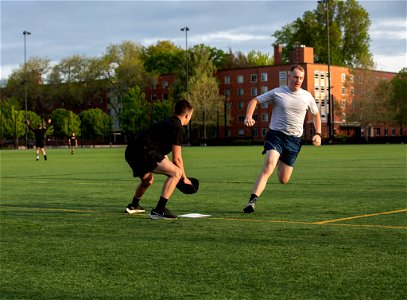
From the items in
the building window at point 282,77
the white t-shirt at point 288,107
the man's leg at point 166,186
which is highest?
the building window at point 282,77

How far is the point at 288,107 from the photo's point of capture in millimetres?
11484

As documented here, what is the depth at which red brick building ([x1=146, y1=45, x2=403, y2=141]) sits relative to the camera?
10775 cm

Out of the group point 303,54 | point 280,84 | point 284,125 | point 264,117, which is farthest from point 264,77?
point 284,125

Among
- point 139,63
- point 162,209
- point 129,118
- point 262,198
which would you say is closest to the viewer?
point 162,209

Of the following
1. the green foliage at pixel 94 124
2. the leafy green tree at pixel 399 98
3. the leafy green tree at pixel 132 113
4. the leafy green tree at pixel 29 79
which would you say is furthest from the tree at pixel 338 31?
the leafy green tree at pixel 29 79

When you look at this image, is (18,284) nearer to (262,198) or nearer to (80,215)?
(80,215)

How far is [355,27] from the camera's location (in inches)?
4510

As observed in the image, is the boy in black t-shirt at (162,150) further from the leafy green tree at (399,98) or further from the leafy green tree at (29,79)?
the leafy green tree at (29,79)

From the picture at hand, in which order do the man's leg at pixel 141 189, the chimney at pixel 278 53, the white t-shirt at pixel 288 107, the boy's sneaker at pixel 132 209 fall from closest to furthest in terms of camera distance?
the man's leg at pixel 141 189 < the boy's sneaker at pixel 132 209 < the white t-shirt at pixel 288 107 < the chimney at pixel 278 53

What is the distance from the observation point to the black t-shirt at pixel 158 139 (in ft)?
34.1

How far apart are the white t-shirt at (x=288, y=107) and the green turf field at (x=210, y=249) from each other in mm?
1279

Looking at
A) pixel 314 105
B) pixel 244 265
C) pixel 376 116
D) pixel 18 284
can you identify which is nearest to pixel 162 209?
pixel 314 105

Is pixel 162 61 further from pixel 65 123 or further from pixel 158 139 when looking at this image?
pixel 158 139

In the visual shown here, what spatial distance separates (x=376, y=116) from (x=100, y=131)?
4257cm
